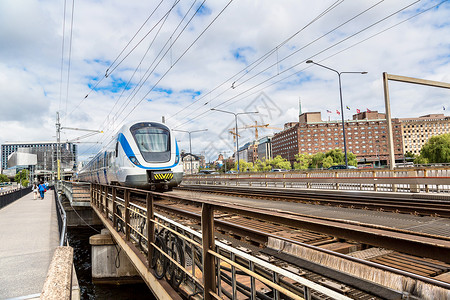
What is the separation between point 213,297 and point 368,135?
6085 inches

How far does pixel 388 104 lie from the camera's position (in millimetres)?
14961

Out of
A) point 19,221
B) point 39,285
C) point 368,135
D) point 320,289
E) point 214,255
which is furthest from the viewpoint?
point 368,135

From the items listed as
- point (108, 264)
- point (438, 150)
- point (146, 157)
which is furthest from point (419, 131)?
point (108, 264)

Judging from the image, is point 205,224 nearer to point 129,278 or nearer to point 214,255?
point 214,255

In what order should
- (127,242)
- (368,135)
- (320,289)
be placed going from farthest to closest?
(368,135) < (127,242) < (320,289)

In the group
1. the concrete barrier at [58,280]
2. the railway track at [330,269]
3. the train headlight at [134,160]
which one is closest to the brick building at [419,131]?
the train headlight at [134,160]

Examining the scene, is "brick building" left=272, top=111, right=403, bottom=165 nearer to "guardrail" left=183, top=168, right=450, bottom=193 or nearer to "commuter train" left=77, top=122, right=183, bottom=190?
"guardrail" left=183, top=168, right=450, bottom=193

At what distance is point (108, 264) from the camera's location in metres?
11.2

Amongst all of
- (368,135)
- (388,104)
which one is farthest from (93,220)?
(368,135)

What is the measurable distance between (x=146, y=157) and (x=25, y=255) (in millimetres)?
6066

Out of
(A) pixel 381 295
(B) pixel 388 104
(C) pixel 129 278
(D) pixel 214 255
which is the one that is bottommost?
(C) pixel 129 278

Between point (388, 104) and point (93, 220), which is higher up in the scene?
point (388, 104)

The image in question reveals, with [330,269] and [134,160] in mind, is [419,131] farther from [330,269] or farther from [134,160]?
[330,269]

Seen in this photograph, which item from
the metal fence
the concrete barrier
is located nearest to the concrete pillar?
the metal fence
